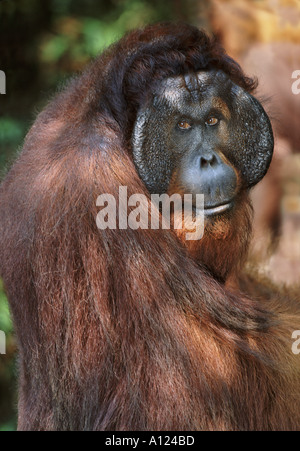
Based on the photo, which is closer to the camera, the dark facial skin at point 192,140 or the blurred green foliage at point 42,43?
the dark facial skin at point 192,140

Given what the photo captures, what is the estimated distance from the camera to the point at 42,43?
5.03 meters

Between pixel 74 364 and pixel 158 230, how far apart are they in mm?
618

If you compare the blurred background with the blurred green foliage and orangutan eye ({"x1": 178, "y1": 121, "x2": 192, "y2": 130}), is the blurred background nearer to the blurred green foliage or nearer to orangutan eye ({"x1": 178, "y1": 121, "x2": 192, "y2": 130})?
the blurred green foliage

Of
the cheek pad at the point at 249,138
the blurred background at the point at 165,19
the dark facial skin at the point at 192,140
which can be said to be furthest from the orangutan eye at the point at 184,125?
the blurred background at the point at 165,19

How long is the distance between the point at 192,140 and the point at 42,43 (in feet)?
8.89

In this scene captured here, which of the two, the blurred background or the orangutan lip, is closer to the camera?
the orangutan lip

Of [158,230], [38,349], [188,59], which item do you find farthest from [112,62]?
[38,349]

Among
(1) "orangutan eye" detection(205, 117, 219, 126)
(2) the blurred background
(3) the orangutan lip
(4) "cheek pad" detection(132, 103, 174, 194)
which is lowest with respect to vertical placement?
(3) the orangutan lip

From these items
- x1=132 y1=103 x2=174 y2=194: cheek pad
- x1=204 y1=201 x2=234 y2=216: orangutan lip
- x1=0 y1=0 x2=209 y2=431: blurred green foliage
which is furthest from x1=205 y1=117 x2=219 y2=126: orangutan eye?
x1=0 y1=0 x2=209 y2=431: blurred green foliage

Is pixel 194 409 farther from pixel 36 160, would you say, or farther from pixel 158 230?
pixel 36 160

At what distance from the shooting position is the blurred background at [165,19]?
4379mm

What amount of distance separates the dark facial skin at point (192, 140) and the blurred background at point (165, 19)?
1448mm

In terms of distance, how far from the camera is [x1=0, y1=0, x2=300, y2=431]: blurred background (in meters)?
4.38

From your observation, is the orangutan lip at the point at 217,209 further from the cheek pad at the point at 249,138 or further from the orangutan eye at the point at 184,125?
the orangutan eye at the point at 184,125
